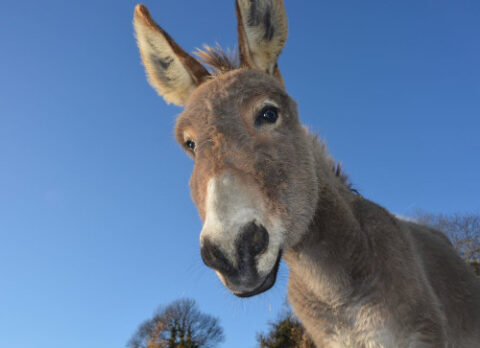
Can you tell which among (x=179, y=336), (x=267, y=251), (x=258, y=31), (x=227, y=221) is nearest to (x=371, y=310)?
(x=267, y=251)

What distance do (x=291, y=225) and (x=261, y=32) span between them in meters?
2.04

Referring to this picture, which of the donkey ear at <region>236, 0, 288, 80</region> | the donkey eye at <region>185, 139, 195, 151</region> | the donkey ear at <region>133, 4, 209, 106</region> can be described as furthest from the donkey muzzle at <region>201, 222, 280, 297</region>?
the donkey ear at <region>133, 4, 209, 106</region>

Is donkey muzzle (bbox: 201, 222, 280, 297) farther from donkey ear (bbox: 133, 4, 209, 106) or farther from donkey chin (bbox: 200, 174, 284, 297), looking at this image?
donkey ear (bbox: 133, 4, 209, 106)

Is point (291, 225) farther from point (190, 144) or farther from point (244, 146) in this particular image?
point (190, 144)

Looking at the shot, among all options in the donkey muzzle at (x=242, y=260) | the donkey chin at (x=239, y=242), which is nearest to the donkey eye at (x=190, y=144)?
the donkey chin at (x=239, y=242)

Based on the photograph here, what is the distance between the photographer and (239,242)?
202 centimetres

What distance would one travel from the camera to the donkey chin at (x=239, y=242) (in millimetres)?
2020

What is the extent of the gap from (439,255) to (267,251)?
2761mm

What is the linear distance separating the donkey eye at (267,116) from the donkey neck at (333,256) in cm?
84

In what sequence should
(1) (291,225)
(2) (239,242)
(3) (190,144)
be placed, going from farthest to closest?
(3) (190,144)
(1) (291,225)
(2) (239,242)

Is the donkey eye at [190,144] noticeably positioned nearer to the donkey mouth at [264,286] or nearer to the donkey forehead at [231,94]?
the donkey forehead at [231,94]

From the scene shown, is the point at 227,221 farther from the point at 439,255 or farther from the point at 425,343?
the point at 439,255

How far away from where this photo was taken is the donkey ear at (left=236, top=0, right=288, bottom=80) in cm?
330

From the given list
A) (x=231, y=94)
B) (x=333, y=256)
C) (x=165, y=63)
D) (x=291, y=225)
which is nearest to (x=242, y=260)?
(x=291, y=225)
